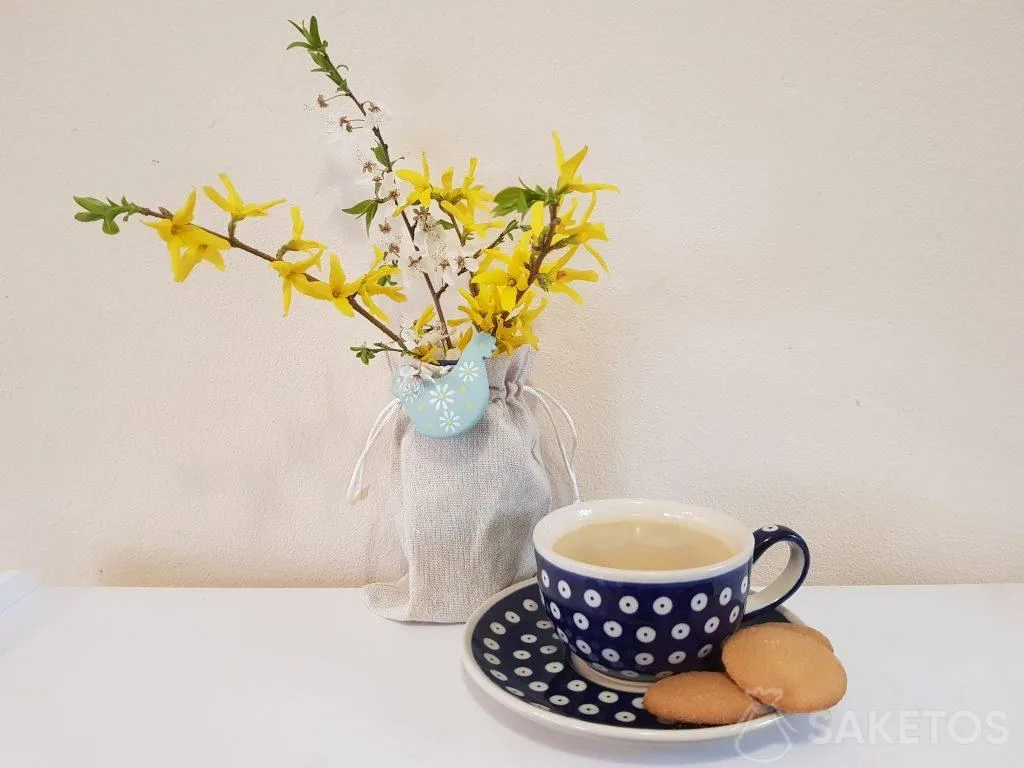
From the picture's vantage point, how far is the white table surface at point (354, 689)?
15.7 inches

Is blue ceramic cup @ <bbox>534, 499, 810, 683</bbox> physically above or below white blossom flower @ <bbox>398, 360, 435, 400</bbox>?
below

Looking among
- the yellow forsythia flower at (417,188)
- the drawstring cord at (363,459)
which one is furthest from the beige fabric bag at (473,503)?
the yellow forsythia flower at (417,188)

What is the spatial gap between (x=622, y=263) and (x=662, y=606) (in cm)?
30

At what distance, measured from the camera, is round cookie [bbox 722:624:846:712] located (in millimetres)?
385

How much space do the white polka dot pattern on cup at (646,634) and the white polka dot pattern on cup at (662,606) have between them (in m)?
0.01

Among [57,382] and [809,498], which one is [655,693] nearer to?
[809,498]

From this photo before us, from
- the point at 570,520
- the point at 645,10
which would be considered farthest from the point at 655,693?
the point at 645,10

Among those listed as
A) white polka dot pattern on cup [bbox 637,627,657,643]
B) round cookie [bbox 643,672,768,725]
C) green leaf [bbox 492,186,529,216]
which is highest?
green leaf [bbox 492,186,529,216]

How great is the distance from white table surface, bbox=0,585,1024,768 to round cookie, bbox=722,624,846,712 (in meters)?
0.04

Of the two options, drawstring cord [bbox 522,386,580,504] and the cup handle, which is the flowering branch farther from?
the cup handle

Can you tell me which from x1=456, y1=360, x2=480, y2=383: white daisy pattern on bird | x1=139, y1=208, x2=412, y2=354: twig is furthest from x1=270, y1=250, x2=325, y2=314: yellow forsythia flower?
x1=456, y1=360, x2=480, y2=383: white daisy pattern on bird

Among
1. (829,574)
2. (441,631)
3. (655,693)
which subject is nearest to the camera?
(655,693)

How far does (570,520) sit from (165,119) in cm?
48

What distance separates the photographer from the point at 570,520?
0.50m
